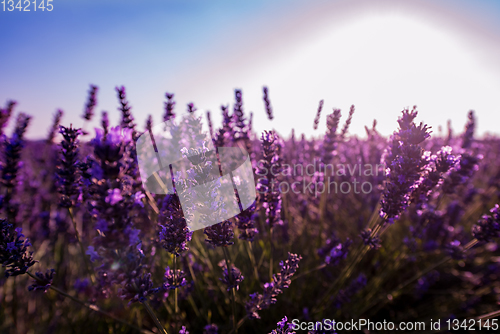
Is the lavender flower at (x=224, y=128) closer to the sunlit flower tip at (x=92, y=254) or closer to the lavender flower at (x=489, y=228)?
the sunlit flower tip at (x=92, y=254)

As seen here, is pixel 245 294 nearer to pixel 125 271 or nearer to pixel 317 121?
pixel 125 271

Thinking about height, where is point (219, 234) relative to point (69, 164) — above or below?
below

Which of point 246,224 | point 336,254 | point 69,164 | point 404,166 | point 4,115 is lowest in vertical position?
point 336,254

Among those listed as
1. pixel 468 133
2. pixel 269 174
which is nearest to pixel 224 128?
pixel 269 174

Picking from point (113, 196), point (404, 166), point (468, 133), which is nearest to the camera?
point (113, 196)

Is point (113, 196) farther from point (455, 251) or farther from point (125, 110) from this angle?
point (455, 251)

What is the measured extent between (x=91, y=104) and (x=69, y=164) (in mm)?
1731

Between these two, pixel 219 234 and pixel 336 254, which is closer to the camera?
pixel 219 234

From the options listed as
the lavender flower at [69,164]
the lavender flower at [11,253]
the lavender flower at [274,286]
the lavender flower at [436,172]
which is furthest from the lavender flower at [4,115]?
the lavender flower at [436,172]

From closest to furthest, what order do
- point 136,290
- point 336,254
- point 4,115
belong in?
point 136,290, point 336,254, point 4,115

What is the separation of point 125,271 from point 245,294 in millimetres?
1625

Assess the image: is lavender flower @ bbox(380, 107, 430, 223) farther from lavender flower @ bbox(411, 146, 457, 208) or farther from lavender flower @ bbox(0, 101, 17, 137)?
lavender flower @ bbox(0, 101, 17, 137)

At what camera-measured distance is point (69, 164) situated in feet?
5.88

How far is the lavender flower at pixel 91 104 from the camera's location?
3.11 meters
